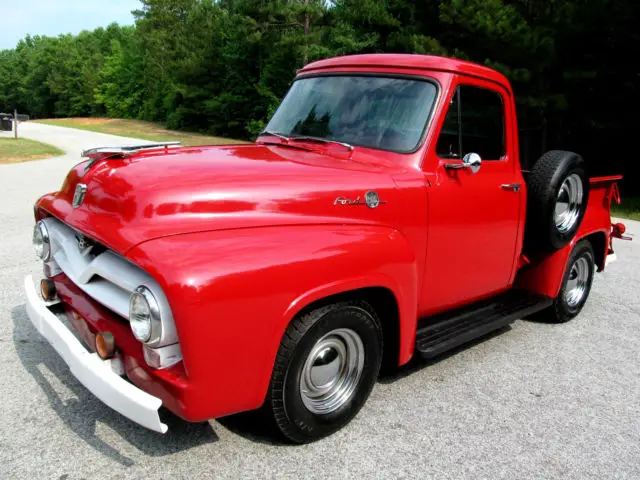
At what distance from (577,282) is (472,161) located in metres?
2.42

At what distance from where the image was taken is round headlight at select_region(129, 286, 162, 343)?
2.25 m

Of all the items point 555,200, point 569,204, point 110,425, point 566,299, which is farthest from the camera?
point 566,299

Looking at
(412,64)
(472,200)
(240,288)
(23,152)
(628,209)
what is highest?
(412,64)

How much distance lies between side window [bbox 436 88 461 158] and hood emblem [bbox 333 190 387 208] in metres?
0.65

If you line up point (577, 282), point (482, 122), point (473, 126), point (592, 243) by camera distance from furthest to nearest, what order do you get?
point (592, 243), point (577, 282), point (482, 122), point (473, 126)

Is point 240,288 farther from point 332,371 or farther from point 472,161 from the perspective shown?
point 472,161

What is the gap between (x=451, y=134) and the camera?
140 inches

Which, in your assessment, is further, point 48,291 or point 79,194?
point 48,291

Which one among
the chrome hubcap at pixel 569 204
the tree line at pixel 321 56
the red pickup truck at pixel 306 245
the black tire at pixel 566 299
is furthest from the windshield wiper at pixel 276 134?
the tree line at pixel 321 56

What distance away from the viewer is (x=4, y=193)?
1041 cm

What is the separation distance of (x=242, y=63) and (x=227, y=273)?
39.4m

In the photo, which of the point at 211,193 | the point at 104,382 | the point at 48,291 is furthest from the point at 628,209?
the point at 104,382

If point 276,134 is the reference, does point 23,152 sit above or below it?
below

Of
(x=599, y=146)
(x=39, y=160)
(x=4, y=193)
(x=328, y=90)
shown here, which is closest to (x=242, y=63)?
(x=39, y=160)
